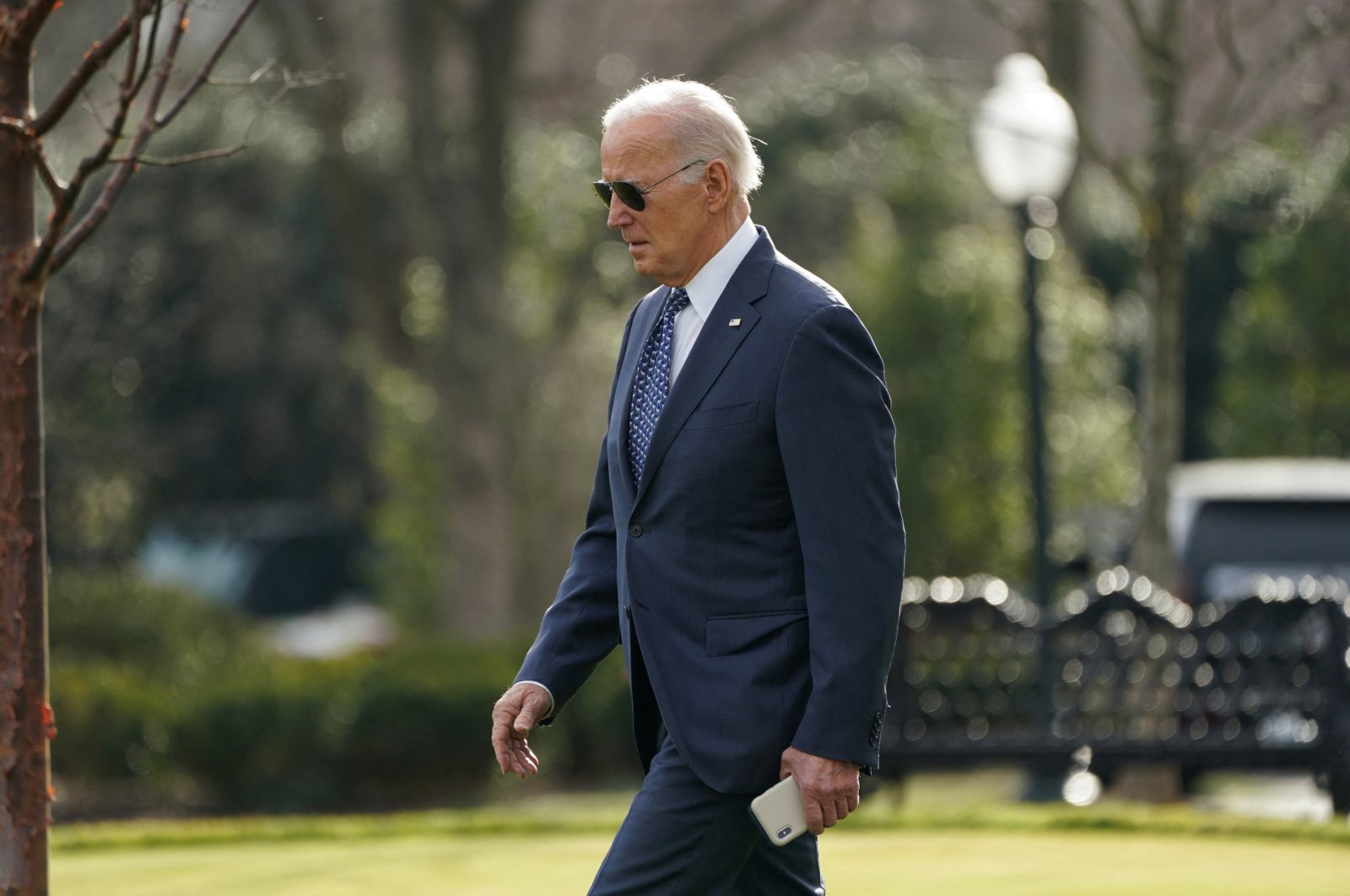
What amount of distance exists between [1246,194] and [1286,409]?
3304mm

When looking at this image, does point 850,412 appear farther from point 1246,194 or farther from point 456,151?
point 1246,194

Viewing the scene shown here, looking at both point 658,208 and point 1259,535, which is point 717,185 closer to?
point 658,208

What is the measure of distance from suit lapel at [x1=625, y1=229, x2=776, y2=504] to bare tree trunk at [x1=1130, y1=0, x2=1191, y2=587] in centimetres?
753

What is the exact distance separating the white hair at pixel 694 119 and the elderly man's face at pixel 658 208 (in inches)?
0.7

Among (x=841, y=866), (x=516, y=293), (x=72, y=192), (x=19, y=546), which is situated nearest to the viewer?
(x=72, y=192)

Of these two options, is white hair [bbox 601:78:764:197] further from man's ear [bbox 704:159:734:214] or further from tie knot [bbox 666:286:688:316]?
tie knot [bbox 666:286:688:316]

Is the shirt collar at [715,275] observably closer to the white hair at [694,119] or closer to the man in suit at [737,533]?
the man in suit at [737,533]

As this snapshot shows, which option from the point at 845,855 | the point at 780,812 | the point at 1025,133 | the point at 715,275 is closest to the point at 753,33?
the point at 1025,133

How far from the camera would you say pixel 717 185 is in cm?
355

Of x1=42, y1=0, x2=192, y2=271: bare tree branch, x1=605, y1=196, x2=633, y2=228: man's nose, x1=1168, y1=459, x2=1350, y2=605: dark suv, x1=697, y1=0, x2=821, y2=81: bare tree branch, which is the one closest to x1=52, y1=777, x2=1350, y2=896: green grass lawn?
x1=42, y1=0, x2=192, y2=271: bare tree branch

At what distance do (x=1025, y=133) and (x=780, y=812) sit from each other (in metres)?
7.97

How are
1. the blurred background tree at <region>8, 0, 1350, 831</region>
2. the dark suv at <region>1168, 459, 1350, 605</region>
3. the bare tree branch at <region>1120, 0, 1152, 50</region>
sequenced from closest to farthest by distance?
the bare tree branch at <region>1120, 0, 1152, 50</region>, the dark suv at <region>1168, 459, 1350, 605</region>, the blurred background tree at <region>8, 0, 1350, 831</region>

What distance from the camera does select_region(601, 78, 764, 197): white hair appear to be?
11.5 feet

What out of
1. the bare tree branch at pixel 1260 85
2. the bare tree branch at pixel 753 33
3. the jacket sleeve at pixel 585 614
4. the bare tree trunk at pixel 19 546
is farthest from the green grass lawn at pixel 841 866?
the bare tree branch at pixel 753 33
